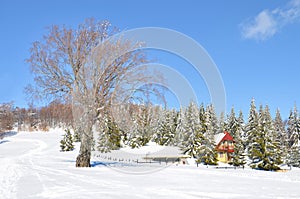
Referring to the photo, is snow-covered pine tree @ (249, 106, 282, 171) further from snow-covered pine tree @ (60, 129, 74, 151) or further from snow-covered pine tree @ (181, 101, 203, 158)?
snow-covered pine tree @ (60, 129, 74, 151)

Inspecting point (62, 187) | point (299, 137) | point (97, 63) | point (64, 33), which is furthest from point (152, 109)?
point (299, 137)

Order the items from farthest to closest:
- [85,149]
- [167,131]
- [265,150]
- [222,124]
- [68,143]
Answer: [222,124] < [68,143] < [167,131] < [265,150] < [85,149]

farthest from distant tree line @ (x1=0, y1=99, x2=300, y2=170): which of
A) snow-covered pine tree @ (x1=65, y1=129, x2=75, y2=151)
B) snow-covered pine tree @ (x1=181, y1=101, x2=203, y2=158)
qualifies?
snow-covered pine tree @ (x1=65, y1=129, x2=75, y2=151)

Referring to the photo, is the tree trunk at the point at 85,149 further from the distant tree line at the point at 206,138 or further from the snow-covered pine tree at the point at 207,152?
the snow-covered pine tree at the point at 207,152

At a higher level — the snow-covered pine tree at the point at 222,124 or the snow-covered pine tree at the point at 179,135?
the snow-covered pine tree at the point at 222,124

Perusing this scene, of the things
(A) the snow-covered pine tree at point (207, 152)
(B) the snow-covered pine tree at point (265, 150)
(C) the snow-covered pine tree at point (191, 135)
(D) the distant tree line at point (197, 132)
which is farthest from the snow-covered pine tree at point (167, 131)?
(B) the snow-covered pine tree at point (265, 150)

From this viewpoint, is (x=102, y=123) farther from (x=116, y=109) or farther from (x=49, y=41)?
(x=49, y=41)

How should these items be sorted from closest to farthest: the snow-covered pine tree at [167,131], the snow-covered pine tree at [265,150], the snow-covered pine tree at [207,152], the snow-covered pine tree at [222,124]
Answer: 1. the snow-covered pine tree at [265,150]
2. the snow-covered pine tree at [207,152]
3. the snow-covered pine tree at [167,131]
4. the snow-covered pine tree at [222,124]

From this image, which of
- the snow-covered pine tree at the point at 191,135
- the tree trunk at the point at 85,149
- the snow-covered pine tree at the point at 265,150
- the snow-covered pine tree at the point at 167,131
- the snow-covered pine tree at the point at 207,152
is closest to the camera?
the tree trunk at the point at 85,149

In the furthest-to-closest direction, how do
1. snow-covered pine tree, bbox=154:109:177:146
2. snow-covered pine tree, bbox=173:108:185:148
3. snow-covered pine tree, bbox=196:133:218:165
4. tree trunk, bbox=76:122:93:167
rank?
1. snow-covered pine tree, bbox=154:109:177:146
2. snow-covered pine tree, bbox=173:108:185:148
3. snow-covered pine tree, bbox=196:133:218:165
4. tree trunk, bbox=76:122:93:167

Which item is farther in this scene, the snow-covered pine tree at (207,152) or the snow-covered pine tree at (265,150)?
the snow-covered pine tree at (207,152)

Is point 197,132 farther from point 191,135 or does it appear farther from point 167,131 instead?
point 167,131

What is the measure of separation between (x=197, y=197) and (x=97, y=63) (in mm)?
10426

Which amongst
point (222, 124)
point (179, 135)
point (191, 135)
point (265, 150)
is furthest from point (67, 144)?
point (265, 150)
